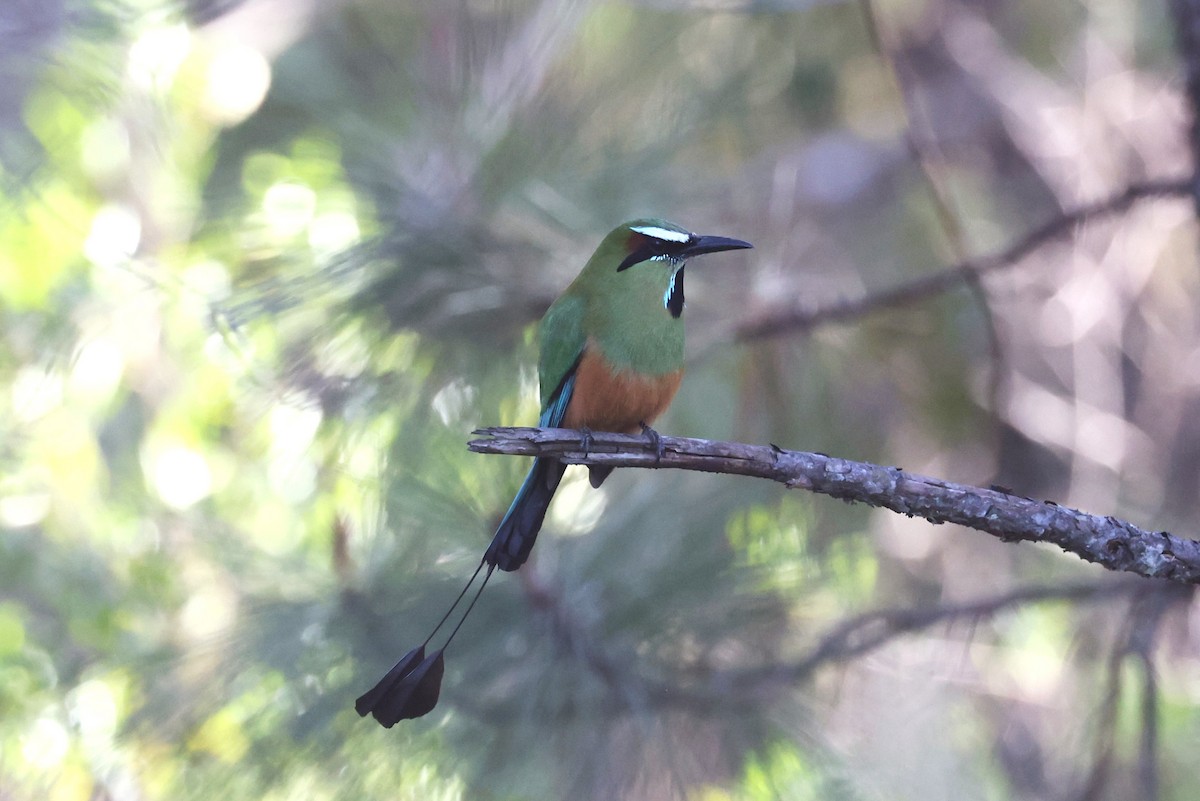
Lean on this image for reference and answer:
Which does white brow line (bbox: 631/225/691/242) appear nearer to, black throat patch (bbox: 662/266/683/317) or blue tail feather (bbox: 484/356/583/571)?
black throat patch (bbox: 662/266/683/317)

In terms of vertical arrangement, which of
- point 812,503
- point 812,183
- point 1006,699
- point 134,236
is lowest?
point 1006,699

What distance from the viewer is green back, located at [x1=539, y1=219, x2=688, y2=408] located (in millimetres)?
2434

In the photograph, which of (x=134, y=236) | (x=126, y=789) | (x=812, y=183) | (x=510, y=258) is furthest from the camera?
(x=812, y=183)

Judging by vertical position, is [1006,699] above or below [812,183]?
below

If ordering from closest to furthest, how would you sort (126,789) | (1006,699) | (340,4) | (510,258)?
(510,258)
(126,789)
(340,4)
(1006,699)

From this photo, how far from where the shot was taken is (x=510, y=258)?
2.65 metres

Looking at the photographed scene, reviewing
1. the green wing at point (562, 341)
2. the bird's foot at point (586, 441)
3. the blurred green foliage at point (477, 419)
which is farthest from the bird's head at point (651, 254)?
the bird's foot at point (586, 441)

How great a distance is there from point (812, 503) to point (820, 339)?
0.48m

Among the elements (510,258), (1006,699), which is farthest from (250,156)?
(1006,699)

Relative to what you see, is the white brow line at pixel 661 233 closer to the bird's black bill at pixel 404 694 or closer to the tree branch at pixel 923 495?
the tree branch at pixel 923 495

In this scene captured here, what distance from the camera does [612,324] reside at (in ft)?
8.08

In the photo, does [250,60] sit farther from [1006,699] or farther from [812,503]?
[1006,699]

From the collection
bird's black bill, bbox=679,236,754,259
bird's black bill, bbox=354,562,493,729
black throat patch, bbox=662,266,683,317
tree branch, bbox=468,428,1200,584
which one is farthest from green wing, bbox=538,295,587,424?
bird's black bill, bbox=354,562,493,729

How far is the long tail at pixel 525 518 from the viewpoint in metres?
2.19
